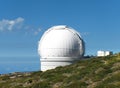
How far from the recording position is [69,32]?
211 feet

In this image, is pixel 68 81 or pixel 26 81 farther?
pixel 26 81

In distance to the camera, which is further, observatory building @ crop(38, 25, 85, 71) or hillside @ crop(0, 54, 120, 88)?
observatory building @ crop(38, 25, 85, 71)

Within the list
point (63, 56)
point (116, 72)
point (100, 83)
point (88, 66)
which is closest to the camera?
point (100, 83)

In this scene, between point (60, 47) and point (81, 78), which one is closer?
point (81, 78)

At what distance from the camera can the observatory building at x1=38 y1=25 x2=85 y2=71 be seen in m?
61.9

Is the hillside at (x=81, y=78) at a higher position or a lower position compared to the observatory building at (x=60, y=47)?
lower

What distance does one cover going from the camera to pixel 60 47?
2440 inches

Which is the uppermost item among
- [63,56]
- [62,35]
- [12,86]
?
[62,35]

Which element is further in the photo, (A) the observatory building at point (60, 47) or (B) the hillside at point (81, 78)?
(A) the observatory building at point (60, 47)

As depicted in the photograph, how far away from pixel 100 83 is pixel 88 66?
12.7m

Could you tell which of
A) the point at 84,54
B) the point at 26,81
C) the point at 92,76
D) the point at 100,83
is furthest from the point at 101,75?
the point at 84,54

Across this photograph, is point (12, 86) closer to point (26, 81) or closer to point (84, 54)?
point (26, 81)

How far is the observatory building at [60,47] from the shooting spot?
203ft

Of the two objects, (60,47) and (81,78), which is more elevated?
(60,47)
